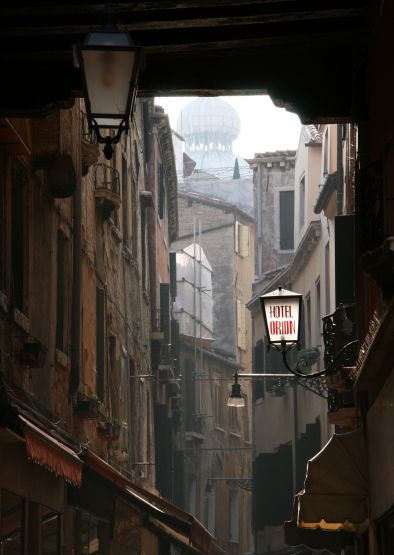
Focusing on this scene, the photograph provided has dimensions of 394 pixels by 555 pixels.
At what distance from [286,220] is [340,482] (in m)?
32.7

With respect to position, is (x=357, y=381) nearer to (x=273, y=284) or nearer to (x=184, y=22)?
(x=184, y=22)

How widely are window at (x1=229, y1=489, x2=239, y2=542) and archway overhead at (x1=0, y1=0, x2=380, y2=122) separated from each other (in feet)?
144

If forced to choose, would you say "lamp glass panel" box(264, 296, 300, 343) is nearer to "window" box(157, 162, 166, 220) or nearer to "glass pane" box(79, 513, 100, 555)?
"glass pane" box(79, 513, 100, 555)

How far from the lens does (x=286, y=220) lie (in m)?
46.0

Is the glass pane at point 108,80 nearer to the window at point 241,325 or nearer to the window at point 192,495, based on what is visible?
the window at point 192,495

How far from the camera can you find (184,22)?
1091cm

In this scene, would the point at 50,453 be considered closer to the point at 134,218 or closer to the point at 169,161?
the point at 134,218

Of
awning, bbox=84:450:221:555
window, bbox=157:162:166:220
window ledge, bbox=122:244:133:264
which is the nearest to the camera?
awning, bbox=84:450:221:555

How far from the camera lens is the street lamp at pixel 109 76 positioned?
28.1ft

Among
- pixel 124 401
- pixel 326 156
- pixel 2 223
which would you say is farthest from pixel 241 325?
pixel 2 223

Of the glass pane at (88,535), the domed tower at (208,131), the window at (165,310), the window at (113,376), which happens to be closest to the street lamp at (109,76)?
the glass pane at (88,535)

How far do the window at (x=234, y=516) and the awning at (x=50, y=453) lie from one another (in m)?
40.7

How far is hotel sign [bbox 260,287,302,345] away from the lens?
14523mm

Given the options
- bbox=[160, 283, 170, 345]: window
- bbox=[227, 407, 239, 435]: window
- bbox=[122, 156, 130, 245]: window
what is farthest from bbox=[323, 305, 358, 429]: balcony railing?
bbox=[227, 407, 239, 435]: window
